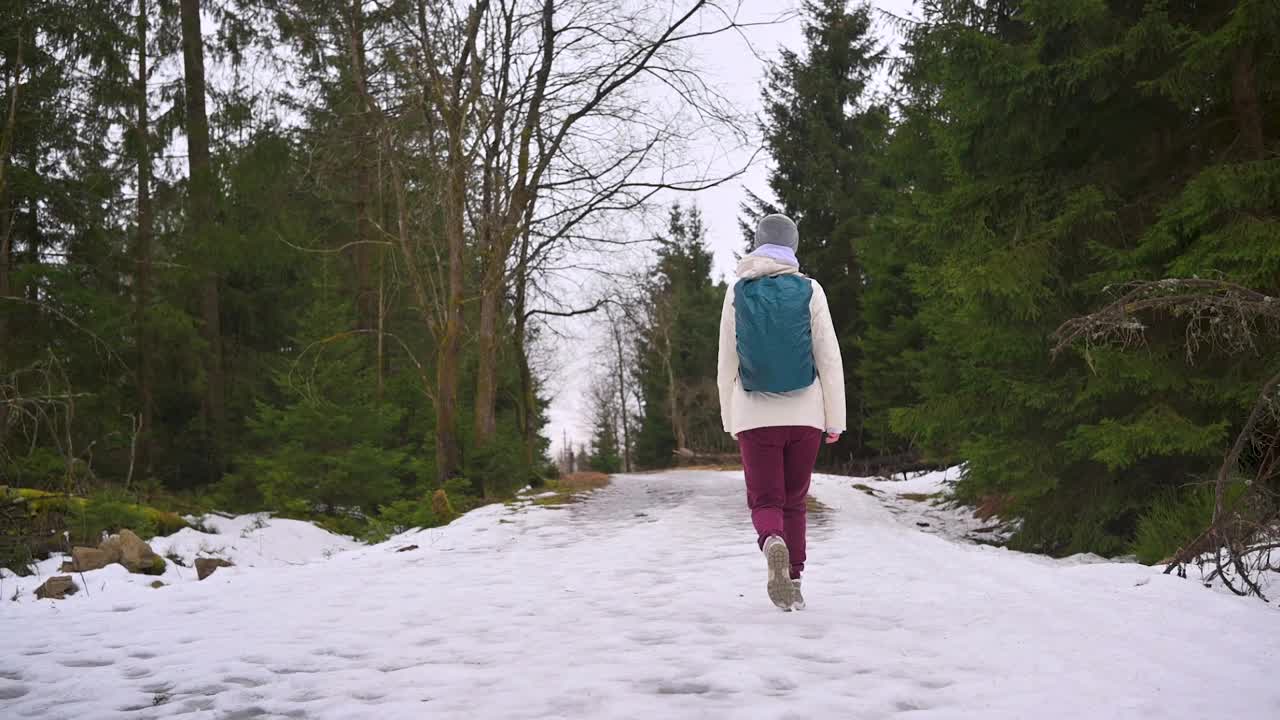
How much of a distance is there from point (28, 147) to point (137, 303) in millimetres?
3320

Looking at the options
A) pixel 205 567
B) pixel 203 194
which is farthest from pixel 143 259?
pixel 205 567

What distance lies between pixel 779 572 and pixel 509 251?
32.6 feet

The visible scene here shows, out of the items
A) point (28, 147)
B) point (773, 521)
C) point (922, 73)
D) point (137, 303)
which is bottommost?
point (773, 521)

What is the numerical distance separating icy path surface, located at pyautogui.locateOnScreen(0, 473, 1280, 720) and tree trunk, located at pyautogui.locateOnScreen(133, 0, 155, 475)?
11.0m

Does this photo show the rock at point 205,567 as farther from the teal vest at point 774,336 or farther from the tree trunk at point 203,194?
the tree trunk at point 203,194

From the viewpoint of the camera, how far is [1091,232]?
25.0 ft

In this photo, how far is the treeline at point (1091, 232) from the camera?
21.2 feet

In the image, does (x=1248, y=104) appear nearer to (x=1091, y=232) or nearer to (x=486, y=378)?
(x=1091, y=232)

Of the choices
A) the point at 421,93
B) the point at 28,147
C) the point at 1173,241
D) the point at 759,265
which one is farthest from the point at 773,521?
the point at 28,147

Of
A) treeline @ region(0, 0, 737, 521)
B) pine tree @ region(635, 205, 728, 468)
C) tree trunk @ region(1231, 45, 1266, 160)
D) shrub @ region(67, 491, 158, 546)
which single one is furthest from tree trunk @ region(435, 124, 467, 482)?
pine tree @ region(635, 205, 728, 468)

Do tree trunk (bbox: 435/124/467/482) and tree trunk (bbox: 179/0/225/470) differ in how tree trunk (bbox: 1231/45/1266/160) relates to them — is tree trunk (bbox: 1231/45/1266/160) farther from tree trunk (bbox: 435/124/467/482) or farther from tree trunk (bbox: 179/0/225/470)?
tree trunk (bbox: 179/0/225/470)

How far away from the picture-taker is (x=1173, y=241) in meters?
6.74

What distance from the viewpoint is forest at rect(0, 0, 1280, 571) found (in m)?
6.72

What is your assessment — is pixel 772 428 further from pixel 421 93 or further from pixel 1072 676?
pixel 421 93
